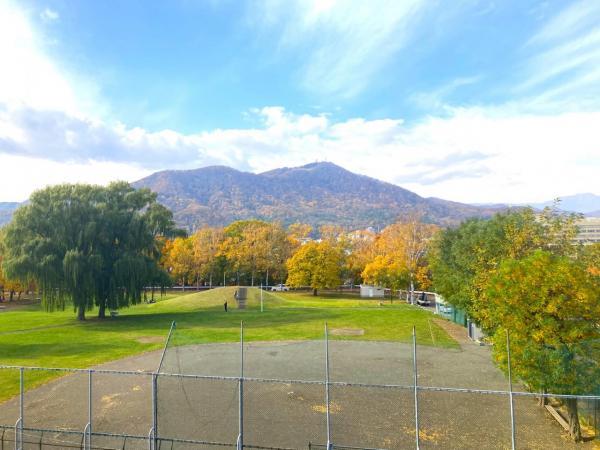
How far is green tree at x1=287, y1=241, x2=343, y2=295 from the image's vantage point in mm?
61969

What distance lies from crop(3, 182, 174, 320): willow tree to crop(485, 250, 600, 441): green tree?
30.0 m

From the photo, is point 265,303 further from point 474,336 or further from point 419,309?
point 474,336

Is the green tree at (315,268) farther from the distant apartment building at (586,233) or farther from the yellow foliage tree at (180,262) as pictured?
the distant apartment building at (586,233)

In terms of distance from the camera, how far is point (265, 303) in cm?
4553

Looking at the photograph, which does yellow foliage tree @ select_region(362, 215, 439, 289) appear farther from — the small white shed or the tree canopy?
the tree canopy

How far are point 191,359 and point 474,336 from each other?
17.1 metres

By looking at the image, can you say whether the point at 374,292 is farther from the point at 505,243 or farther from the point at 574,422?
the point at 574,422

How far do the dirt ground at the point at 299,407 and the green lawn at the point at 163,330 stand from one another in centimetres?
388

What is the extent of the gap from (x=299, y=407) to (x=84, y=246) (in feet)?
89.6

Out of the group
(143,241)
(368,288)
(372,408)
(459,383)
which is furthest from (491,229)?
(368,288)

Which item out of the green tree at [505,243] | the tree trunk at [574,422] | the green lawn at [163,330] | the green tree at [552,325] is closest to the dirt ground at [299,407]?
the tree trunk at [574,422]

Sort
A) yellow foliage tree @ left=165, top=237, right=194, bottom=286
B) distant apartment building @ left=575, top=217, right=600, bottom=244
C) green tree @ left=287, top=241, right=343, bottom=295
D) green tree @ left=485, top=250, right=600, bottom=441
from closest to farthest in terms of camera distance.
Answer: green tree @ left=485, top=250, right=600, bottom=441 < distant apartment building @ left=575, top=217, right=600, bottom=244 < green tree @ left=287, top=241, right=343, bottom=295 < yellow foliage tree @ left=165, top=237, right=194, bottom=286

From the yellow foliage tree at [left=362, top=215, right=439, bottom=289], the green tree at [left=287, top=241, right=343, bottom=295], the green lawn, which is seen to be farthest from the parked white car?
the green lawn

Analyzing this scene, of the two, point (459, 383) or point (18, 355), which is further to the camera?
point (18, 355)
